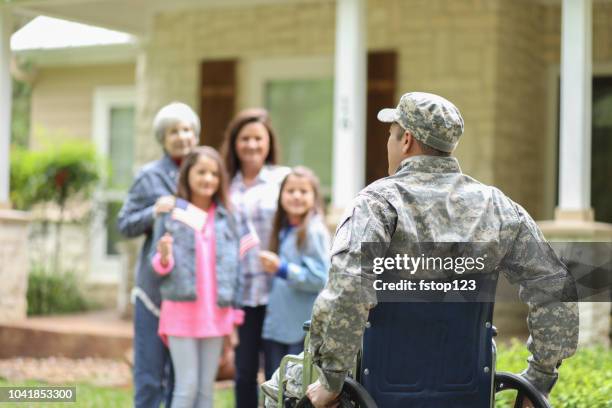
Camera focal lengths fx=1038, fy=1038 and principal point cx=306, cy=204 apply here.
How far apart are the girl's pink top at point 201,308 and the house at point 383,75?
3217 mm

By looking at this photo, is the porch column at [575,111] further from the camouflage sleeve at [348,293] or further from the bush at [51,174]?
the bush at [51,174]

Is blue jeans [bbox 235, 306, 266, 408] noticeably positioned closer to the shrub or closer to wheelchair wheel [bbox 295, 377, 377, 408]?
wheelchair wheel [bbox 295, 377, 377, 408]

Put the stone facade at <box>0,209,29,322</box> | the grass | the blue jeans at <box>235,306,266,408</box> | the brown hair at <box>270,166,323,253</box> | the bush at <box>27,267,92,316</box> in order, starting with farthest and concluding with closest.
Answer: the bush at <box>27,267,92,316</box> < the stone facade at <box>0,209,29,322</box> < the grass < the blue jeans at <box>235,306,266,408</box> < the brown hair at <box>270,166,323,253</box>

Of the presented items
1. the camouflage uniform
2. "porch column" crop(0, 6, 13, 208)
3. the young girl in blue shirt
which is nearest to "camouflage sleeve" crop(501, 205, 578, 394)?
the camouflage uniform

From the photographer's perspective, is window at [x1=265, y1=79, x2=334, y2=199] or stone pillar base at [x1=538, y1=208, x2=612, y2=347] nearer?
stone pillar base at [x1=538, y1=208, x2=612, y2=347]

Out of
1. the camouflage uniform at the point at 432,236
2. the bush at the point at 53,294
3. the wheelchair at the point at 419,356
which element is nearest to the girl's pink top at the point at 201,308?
the wheelchair at the point at 419,356

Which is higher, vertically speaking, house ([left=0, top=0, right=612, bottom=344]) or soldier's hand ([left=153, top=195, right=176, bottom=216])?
house ([left=0, top=0, right=612, bottom=344])

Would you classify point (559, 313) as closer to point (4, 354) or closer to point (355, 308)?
point (355, 308)

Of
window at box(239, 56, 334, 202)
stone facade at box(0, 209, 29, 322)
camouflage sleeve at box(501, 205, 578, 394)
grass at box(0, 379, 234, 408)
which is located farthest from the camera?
window at box(239, 56, 334, 202)

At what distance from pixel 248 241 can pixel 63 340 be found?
4.63 metres

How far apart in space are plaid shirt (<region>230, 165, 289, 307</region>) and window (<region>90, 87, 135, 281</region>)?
6884 millimetres

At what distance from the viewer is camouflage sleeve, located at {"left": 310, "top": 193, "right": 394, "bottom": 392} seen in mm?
3029

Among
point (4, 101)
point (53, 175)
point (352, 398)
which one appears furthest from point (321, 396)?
point (53, 175)

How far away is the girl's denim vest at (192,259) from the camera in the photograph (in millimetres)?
4879
